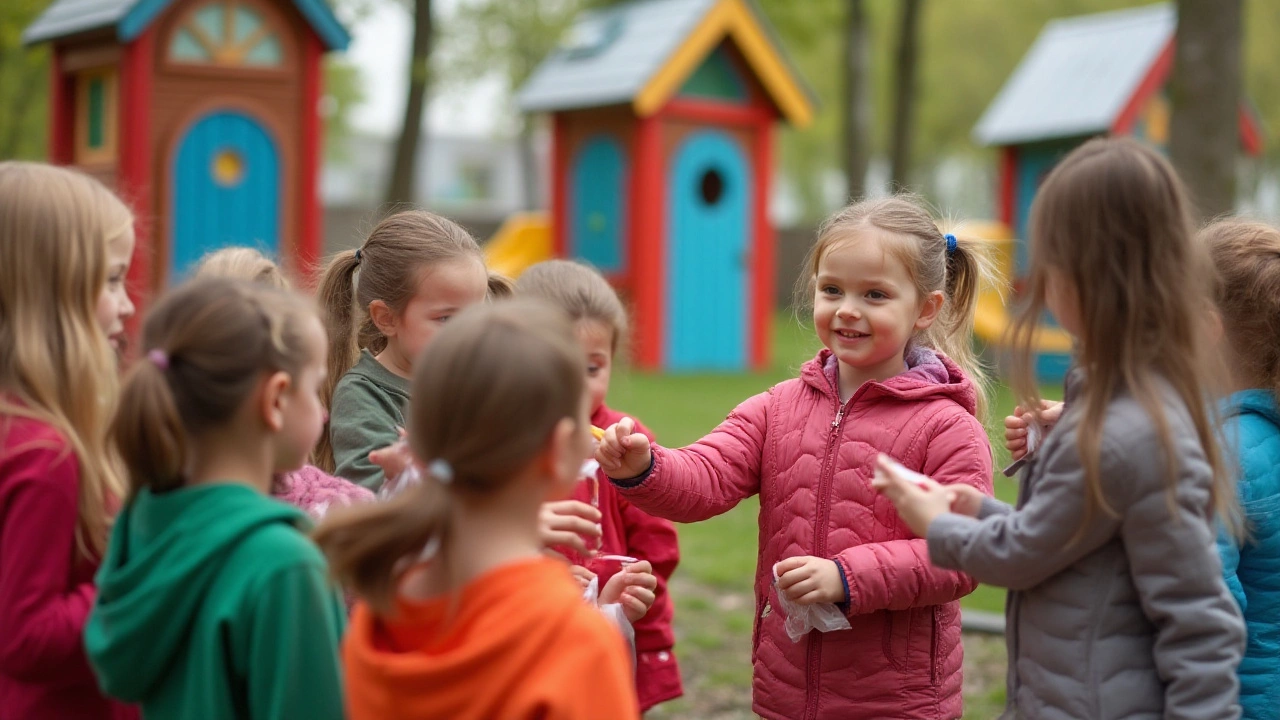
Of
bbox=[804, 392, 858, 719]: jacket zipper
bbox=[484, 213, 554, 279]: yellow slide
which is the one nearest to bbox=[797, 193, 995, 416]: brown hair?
bbox=[804, 392, 858, 719]: jacket zipper

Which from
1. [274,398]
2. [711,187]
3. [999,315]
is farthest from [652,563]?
[999,315]

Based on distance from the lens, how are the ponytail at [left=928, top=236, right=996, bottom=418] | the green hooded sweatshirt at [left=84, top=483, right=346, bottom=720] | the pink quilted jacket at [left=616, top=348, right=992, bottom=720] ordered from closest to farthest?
the green hooded sweatshirt at [left=84, top=483, right=346, bottom=720]
the pink quilted jacket at [left=616, top=348, right=992, bottom=720]
the ponytail at [left=928, top=236, right=996, bottom=418]

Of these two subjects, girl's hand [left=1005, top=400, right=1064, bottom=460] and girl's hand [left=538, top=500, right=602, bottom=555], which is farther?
girl's hand [left=1005, top=400, right=1064, bottom=460]

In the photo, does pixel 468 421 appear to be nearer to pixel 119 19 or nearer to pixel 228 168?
pixel 119 19

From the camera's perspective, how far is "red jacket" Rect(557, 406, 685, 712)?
3.70 metres

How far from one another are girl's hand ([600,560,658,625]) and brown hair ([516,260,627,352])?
93 centimetres

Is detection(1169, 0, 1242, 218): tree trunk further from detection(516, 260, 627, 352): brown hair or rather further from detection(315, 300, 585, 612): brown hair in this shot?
detection(315, 300, 585, 612): brown hair

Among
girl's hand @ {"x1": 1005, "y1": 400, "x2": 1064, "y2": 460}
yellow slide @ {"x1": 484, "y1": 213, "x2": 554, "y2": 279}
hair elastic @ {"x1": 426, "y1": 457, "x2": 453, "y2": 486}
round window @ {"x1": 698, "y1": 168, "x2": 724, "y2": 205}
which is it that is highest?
round window @ {"x1": 698, "y1": 168, "x2": 724, "y2": 205}

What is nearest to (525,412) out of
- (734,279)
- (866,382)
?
(866,382)

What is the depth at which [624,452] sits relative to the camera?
2.99 meters

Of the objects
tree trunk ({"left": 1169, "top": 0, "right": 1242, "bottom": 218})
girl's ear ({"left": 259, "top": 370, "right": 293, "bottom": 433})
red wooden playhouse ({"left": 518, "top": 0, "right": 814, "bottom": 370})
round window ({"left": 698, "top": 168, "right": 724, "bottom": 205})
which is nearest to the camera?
girl's ear ({"left": 259, "top": 370, "right": 293, "bottom": 433})

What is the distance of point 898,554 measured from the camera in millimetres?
2820

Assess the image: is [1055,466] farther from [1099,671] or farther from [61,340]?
[61,340]

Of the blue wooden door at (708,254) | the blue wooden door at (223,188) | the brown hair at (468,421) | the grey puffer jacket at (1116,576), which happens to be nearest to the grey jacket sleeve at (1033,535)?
the grey puffer jacket at (1116,576)
